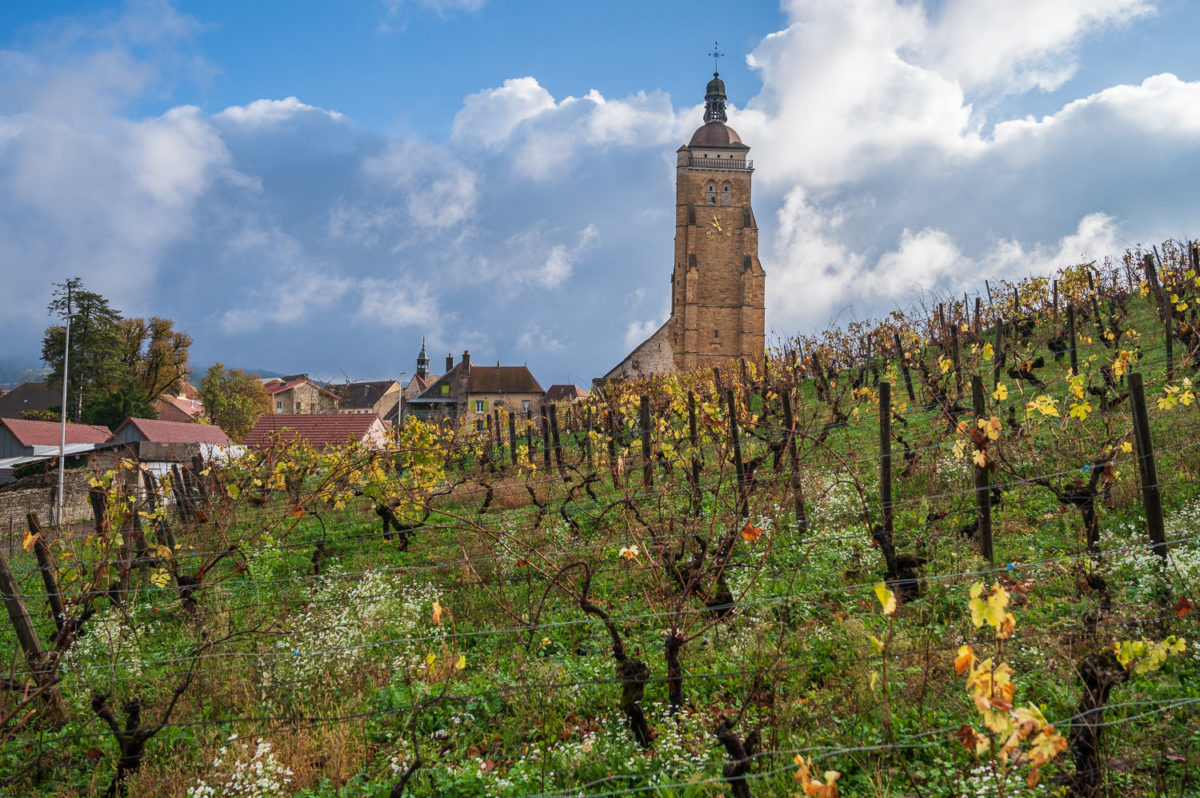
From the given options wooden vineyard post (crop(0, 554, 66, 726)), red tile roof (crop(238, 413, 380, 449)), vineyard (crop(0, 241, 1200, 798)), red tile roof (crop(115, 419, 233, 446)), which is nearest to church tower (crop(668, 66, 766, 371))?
red tile roof (crop(238, 413, 380, 449))

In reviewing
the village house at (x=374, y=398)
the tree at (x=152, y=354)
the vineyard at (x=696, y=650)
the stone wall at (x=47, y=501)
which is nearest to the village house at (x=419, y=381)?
the village house at (x=374, y=398)

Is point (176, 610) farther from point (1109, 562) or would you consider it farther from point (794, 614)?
point (1109, 562)

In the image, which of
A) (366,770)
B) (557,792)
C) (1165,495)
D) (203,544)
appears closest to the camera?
(557,792)

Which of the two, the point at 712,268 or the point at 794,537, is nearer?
the point at 794,537

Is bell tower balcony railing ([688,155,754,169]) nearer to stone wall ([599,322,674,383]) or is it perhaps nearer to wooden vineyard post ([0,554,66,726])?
stone wall ([599,322,674,383])

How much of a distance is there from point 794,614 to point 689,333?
4691 centimetres

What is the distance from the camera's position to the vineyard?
354cm

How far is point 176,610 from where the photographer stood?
775 centimetres

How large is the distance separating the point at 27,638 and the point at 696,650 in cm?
532

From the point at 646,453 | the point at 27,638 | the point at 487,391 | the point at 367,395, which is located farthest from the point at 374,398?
the point at 27,638

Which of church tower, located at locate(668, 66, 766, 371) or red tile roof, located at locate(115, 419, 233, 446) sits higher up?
church tower, located at locate(668, 66, 766, 371)

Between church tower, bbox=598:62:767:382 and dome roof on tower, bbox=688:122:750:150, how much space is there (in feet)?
0.37

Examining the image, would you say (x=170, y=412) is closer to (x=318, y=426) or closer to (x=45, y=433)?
(x=45, y=433)

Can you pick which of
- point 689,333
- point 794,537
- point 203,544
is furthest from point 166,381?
point 794,537
